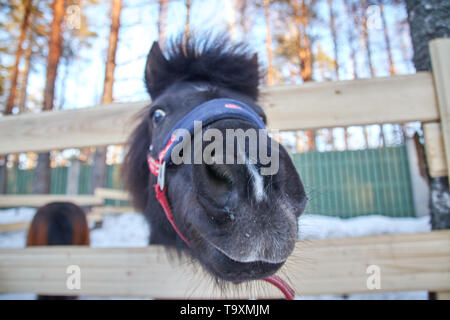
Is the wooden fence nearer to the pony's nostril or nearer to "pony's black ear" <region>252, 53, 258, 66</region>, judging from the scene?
"pony's black ear" <region>252, 53, 258, 66</region>

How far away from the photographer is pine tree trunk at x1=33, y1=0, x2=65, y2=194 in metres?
8.80

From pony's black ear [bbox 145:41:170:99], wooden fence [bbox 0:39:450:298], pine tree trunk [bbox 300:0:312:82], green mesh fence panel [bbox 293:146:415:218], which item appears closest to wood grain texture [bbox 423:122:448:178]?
wooden fence [bbox 0:39:450:298]

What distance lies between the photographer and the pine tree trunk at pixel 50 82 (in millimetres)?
8797

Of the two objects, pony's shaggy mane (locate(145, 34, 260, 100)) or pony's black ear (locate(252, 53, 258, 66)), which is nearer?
pony's shaggy mane (locate(145, 34, 260, 100))

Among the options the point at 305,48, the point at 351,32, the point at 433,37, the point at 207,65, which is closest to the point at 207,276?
the point at 207,65

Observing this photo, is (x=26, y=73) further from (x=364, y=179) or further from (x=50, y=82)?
(x=364, y=179)

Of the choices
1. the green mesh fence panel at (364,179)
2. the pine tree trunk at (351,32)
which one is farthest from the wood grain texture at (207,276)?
the pine tree trunk at (351,32)

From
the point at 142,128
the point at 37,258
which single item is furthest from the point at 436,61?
the point at 37,258

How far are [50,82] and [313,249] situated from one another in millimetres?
10072

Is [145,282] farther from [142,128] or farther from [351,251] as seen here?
[351,251]

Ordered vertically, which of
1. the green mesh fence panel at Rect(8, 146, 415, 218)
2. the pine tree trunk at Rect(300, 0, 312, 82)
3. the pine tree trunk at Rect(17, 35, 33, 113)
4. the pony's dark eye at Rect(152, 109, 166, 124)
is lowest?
the pony's dark eye at Rect(152, 109, 166, 124)

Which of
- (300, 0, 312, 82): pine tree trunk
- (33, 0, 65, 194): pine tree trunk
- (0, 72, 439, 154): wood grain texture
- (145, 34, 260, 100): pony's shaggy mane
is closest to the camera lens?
(0, 72, 439, 154): wood grain texture

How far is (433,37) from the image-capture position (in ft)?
6.59

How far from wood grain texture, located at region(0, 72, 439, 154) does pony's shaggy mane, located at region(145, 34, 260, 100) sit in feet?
0.58
